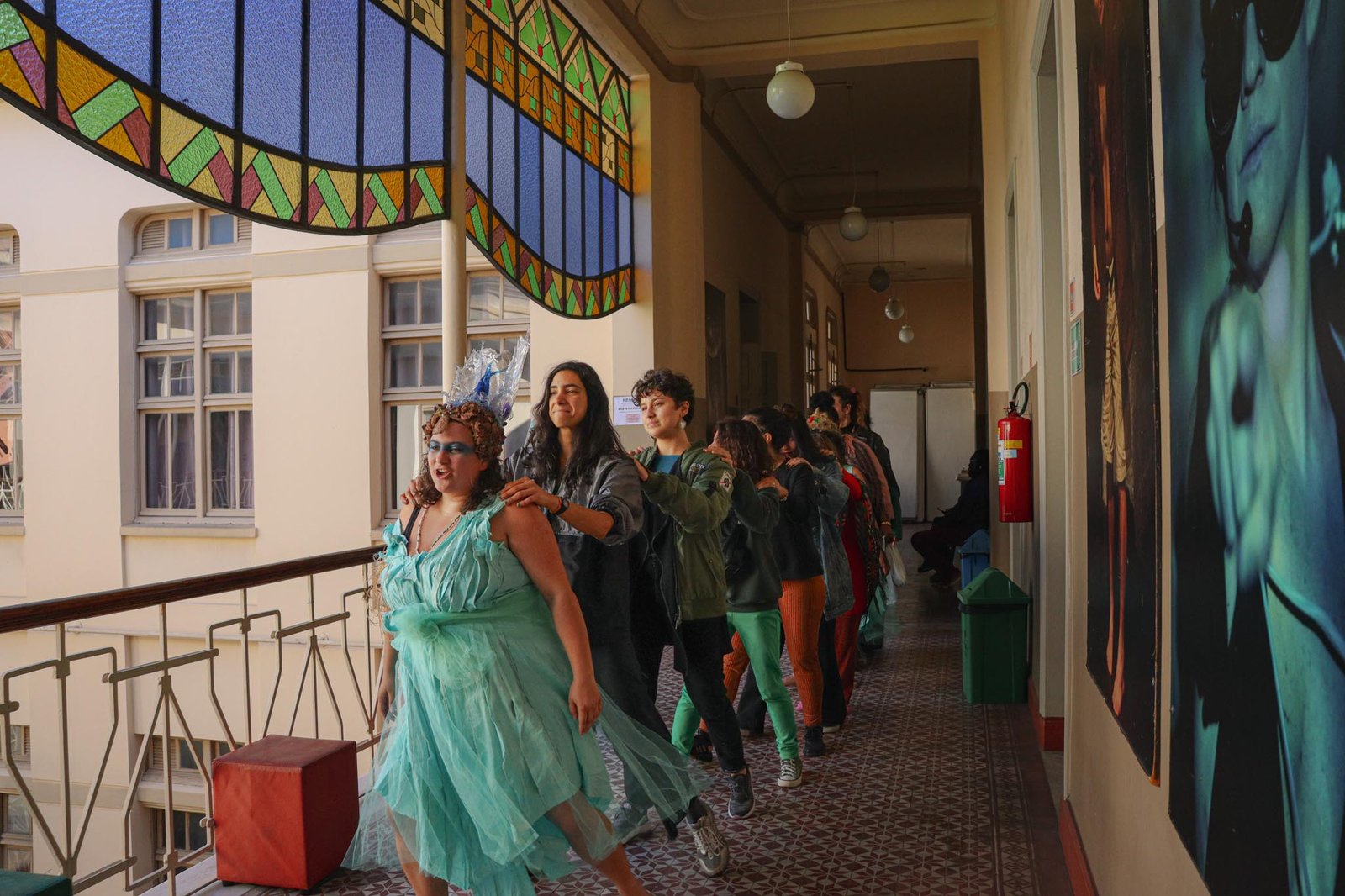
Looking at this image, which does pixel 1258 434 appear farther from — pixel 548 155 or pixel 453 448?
pixel 548 155

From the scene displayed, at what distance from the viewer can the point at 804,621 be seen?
4363 mm

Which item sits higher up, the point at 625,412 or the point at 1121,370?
the point at 625,412

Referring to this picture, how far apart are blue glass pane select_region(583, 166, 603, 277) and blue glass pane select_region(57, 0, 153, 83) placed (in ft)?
13.9

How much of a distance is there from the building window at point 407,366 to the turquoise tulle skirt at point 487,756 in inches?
312

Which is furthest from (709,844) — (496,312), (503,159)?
(496,312)

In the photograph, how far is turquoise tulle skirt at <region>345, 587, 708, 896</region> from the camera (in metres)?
2.40

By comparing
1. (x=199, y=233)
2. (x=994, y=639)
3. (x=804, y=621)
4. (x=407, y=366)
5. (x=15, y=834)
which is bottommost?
(x=15, y=834)

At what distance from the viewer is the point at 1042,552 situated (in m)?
4.63

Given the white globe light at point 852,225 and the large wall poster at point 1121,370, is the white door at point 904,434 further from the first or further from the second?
the large wall poster at point 1121,370

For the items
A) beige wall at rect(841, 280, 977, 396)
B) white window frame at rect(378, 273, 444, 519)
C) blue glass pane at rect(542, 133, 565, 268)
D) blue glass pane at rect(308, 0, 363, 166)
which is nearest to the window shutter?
white window frame at rect(378, 273, 444, 519)

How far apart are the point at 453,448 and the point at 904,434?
53.5 ft

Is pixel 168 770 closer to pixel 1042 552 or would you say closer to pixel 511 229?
pixel 1042 552

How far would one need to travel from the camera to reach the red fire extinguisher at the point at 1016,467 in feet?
16.1

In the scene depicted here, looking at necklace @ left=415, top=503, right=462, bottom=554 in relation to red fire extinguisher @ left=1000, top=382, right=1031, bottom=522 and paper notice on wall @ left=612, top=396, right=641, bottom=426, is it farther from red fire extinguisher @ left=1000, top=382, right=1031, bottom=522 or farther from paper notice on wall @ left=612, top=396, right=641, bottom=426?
paper notice on wall @ left=612, top=396, right=641, bottom=426
